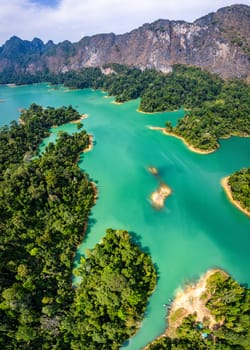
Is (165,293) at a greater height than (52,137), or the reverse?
(52,137)

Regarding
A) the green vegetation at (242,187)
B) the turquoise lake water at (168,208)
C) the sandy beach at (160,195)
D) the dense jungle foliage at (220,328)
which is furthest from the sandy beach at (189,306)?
the green vegetation at (242,187)

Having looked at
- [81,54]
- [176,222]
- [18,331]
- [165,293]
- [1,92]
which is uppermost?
[81,54]

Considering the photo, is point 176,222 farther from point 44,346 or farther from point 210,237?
point 44,346

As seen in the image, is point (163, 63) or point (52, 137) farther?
point (163, 63)

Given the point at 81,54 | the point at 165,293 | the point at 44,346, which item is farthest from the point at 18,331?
the point at 81,54

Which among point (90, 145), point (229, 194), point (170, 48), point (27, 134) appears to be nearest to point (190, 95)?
point (90, 145)

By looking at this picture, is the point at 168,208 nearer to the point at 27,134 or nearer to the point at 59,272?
the point at 59,272

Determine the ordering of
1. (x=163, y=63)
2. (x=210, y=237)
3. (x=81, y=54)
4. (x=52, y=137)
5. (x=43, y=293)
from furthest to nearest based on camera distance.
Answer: (x=81, y=54) → (x=163, y=63) → (x=52, y=137) → (x=210, y=237) → (x=43, y=293)
